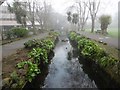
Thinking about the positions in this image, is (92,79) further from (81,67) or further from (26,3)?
(26,3)

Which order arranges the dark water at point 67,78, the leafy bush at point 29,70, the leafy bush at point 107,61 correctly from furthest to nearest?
1. the dark water at point 67,78
2. the leafy bush at point 107,61
3. the leafy bush at point 29,70

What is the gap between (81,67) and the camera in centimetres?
1582

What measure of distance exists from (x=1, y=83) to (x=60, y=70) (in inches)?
294

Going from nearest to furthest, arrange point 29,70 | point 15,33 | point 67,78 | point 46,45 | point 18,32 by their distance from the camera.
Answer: point 29,70
point 67,78
point 46,45
point 15,33
point 18,32

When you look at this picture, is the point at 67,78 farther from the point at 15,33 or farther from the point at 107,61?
the point at 15,33

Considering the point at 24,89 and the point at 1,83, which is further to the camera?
the point at 24,89

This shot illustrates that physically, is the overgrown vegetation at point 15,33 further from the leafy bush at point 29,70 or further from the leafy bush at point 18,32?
the leafy bush at point 29,70

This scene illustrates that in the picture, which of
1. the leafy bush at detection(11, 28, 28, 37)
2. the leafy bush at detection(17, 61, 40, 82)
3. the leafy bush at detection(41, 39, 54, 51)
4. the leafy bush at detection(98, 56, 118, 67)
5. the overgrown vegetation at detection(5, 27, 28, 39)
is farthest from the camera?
the leafy bush at detection(11, 28, 28, 37)

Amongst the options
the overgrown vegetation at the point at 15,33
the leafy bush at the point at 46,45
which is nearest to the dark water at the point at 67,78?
the leafy bush at the point at 46,45

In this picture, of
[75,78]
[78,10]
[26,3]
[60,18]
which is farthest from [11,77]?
[60,18]

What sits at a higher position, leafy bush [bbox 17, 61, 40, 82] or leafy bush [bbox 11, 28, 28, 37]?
leafy bush [bbox 11, 28, 28, 37]

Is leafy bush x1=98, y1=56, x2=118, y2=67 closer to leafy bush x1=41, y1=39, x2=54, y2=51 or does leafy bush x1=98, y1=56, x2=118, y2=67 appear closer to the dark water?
the dark water

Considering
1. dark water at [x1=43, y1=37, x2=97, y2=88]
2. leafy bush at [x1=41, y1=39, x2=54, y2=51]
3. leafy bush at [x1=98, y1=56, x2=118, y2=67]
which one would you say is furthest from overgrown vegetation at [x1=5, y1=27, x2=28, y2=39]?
leafy bush at [x1=98, y1=56, x2=118, y2=67]

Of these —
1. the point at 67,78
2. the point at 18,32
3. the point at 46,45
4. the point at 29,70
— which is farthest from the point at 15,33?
the point at 29,70
